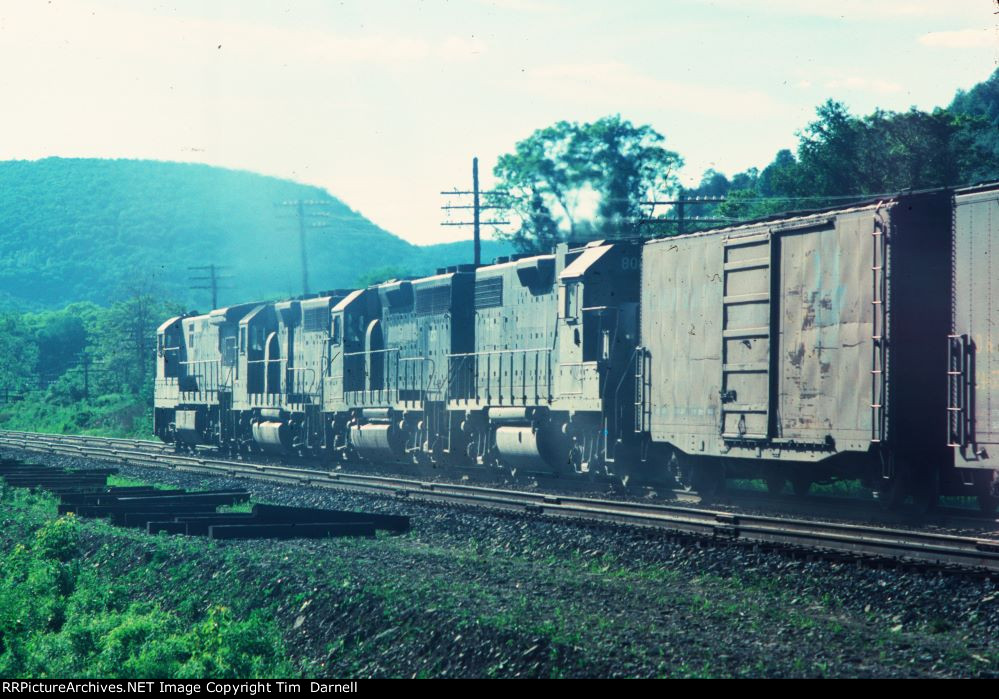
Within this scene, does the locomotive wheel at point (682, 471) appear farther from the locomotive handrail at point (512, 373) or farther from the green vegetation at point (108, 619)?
the green vegetation at point (108, 619)

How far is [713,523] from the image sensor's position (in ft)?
43.4

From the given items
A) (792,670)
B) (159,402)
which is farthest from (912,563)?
(159,402)

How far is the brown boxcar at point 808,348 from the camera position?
13.8 meters

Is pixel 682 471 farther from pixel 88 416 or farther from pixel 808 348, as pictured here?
pixel 88 416

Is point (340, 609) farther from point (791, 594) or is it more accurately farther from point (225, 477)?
point (225, 477)

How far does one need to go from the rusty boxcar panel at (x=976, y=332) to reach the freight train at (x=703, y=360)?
0.07 ft

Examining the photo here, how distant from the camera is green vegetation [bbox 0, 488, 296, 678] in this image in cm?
947

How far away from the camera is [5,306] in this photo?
19000 centimetres

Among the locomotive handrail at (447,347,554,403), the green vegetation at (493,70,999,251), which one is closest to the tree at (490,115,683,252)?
the green vegetation at (493,70,999,251)

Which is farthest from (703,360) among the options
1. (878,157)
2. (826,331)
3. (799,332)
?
(878,157)

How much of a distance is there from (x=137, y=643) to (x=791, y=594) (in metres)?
5.56

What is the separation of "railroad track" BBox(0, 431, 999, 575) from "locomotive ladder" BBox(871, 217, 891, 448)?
1.22 m

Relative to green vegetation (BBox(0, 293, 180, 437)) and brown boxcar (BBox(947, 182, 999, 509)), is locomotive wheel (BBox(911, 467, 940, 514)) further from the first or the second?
green vegetation (BBox(0, 293, 180, 437))

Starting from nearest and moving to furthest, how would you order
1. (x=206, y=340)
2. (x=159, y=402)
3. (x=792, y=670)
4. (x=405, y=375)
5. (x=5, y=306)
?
1. (x=792, y=670)
2. (x=405, y=375)
3. (x=206, y=340)
4. (x=159, y=402)
5. (x=5, y=306)
